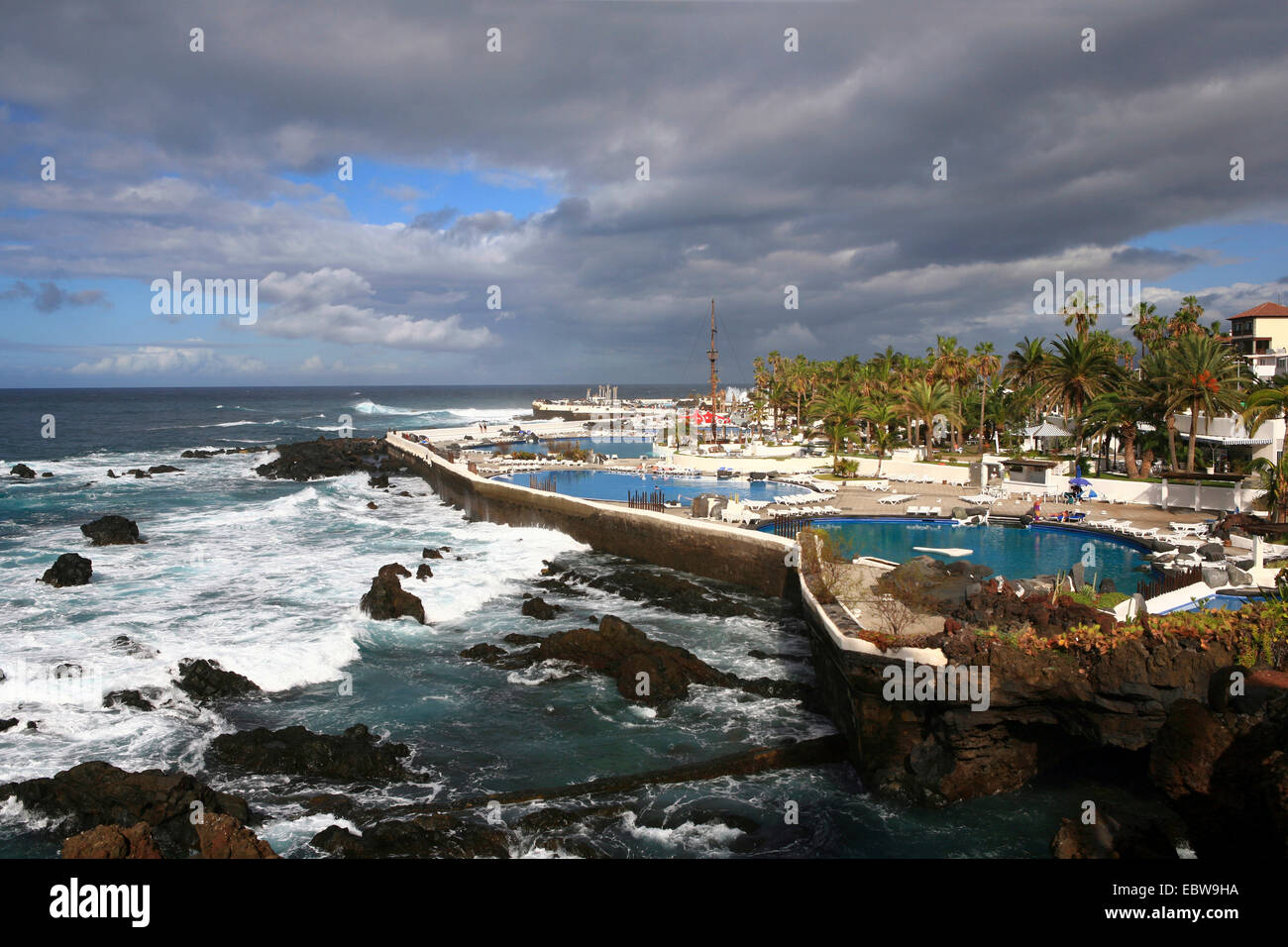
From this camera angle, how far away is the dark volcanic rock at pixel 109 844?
30.4 ft

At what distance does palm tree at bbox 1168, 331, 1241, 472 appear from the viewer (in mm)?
34562

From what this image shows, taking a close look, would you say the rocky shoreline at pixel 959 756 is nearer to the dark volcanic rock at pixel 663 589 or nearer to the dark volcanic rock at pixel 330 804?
the dark volcanic rock at pixel 330 804

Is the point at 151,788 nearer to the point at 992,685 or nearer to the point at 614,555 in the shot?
the point at 992,685

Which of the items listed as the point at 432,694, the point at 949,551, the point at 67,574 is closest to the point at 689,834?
the point at 432,694

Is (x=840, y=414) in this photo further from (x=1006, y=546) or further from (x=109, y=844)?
(x=109, y=844)

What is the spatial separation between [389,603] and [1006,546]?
21898 millimetres

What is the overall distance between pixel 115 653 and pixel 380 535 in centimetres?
1800

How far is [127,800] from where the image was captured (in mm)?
12523

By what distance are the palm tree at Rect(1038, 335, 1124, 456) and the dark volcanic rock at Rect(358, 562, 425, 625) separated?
116 feet

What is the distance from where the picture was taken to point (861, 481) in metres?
45.2

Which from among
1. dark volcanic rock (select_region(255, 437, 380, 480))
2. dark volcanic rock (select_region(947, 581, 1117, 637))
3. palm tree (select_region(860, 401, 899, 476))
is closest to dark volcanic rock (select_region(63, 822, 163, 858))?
dark volcanic rock (select_region(947, 581, 1117, 637))

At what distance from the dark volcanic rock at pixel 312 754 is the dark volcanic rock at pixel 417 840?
7.56ft
